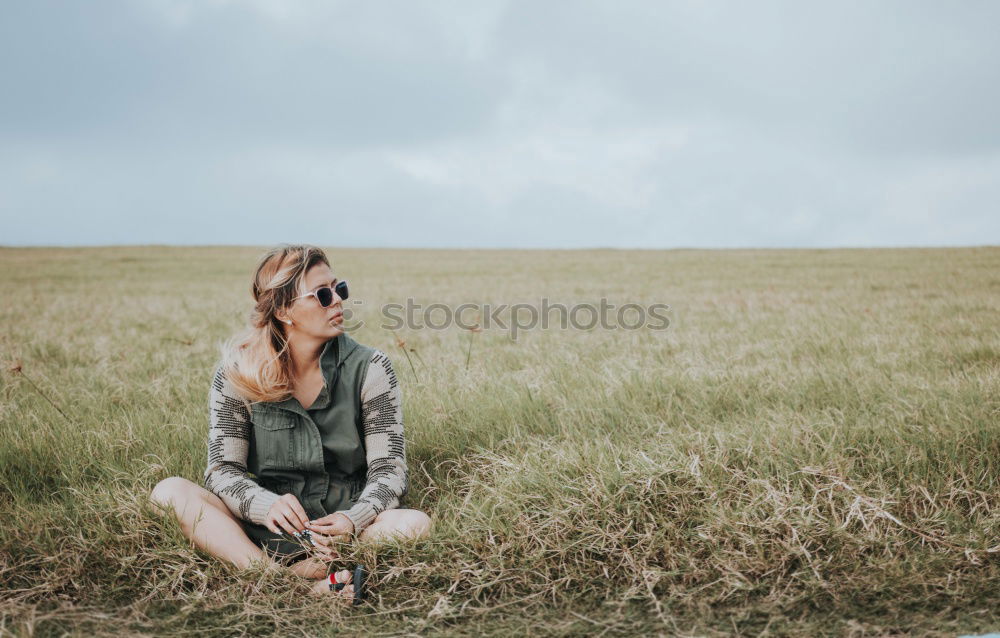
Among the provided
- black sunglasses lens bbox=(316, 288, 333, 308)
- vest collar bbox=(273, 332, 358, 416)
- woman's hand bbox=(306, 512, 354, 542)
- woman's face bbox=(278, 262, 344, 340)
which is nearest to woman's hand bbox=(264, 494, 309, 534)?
woman's hand bbox=(306, 512, 354, 542)

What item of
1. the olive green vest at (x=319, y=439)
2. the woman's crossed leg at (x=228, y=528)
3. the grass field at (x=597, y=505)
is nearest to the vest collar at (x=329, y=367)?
the olive green vest at (x=319, y=439)

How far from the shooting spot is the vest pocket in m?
2.85

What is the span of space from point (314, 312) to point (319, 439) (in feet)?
1.80

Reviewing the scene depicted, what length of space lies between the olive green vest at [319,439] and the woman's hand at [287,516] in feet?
0.76

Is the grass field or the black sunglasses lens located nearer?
the grass field

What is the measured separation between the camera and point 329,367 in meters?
2.92

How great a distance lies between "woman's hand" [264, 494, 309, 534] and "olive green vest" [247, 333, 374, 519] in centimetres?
23

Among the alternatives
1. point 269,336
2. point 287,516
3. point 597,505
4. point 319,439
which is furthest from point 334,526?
point 597,505

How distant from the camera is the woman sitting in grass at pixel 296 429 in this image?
2.72 m

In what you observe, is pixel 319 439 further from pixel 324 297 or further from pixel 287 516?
pixel 324 297

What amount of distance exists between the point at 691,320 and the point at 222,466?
271 inches

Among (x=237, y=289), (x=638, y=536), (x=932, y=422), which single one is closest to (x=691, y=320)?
(x=932, y=422)

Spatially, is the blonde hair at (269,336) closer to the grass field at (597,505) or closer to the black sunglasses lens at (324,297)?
the black sunglasses lens at (324,297)

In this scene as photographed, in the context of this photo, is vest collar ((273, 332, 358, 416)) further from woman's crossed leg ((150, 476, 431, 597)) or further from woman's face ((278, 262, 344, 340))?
woman's crossed leg ((150, 476, 431, 597))
